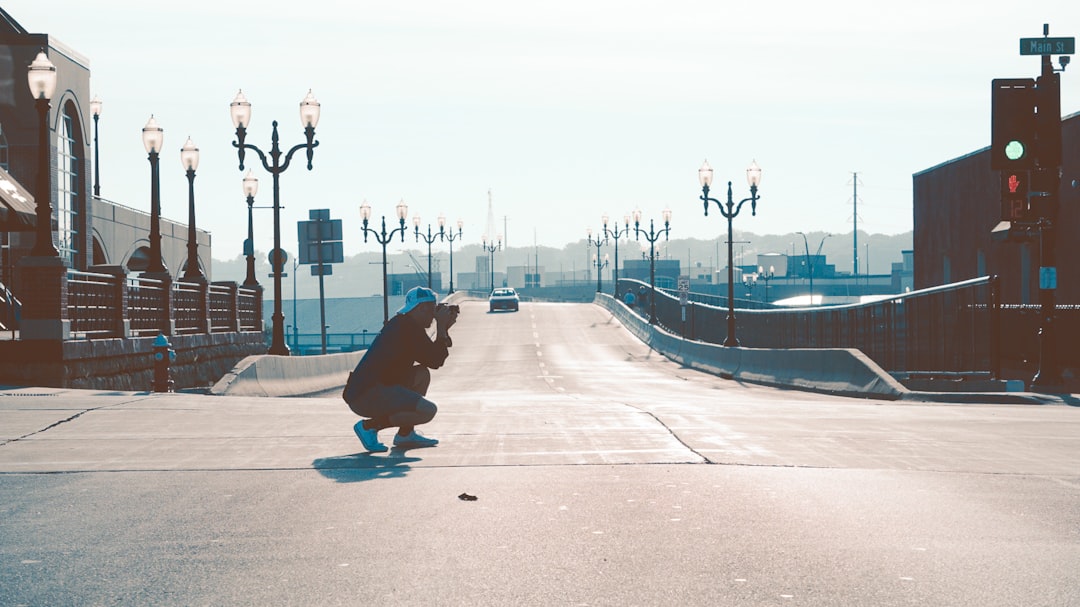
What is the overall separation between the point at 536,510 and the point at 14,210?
22.5 m

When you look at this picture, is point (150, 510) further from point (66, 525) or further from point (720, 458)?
point (720, 458)

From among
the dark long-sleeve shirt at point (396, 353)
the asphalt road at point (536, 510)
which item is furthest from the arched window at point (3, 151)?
the dark long-sleeve shirt at point (396, 353)

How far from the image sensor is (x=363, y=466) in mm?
10109

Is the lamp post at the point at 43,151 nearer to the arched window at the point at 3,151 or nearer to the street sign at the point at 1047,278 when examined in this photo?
the street sign at the point at 1047,278

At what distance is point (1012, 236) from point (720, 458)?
1195cm

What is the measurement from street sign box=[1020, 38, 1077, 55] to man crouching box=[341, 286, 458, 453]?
43.9ft

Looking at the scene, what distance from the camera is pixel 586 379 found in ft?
118

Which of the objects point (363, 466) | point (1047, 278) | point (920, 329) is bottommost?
point (363, 466)

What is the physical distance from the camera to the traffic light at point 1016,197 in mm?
20250

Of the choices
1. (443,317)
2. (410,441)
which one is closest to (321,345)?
(410,441)

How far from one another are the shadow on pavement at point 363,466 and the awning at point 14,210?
60.3 feet

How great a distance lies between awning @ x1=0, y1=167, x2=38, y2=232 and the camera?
87.7ft

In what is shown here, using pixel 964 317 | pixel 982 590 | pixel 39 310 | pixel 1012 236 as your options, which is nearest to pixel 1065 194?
pixel 964 317

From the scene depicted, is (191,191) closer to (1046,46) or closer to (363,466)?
(1046,46)
